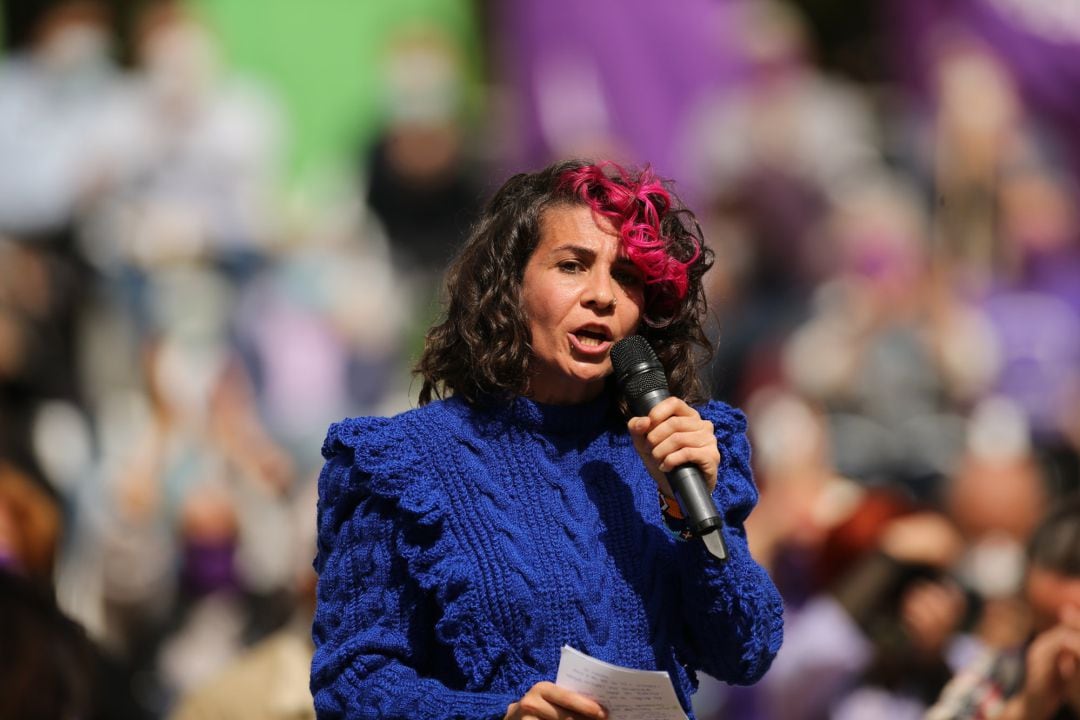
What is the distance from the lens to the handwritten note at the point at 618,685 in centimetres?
279

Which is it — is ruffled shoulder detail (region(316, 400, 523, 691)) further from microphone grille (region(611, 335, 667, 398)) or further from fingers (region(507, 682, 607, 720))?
microphone grille (region(611, 335, 667, 398))

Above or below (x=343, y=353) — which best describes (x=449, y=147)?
above

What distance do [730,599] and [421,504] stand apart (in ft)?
1.75

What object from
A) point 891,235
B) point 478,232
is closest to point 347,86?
point 891,235

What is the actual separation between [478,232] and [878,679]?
270cm

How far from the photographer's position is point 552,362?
10.0 feet

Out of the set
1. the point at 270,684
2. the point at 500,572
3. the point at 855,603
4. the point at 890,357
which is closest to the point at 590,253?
the point at 500,572

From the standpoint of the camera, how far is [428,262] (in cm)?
931

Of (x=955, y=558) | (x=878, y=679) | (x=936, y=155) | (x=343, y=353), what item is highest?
(x=936, y=155)

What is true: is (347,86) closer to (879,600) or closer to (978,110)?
(978,110)

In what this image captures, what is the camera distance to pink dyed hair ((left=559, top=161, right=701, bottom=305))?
3.05 meters

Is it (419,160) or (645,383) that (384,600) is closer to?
(645,383)

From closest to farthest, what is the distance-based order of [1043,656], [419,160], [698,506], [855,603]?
[698,506] → [1043,656] → [855,603] → [419,160]

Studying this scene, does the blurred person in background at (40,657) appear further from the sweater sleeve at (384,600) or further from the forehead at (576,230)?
the forehead at (576,230)
